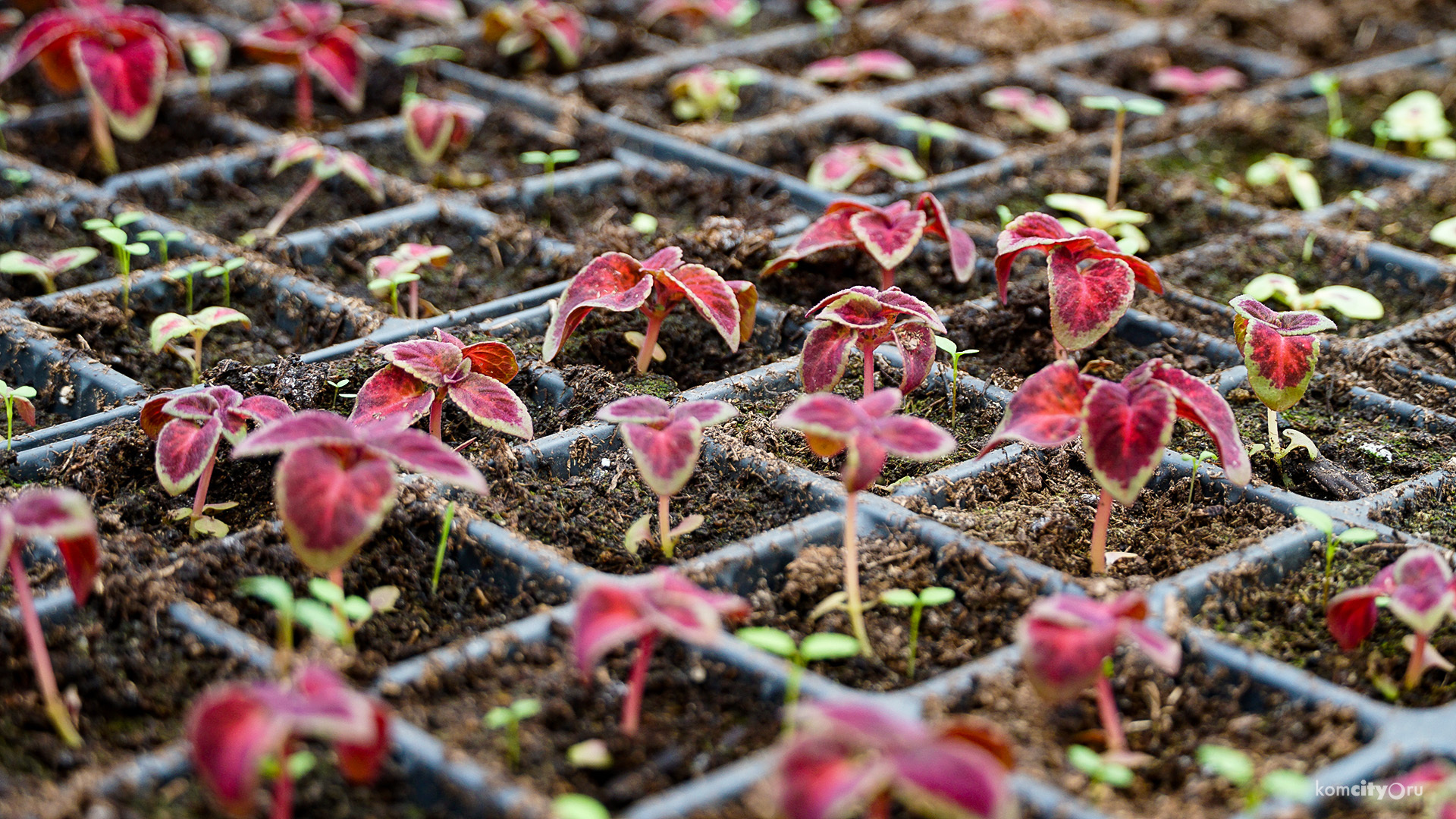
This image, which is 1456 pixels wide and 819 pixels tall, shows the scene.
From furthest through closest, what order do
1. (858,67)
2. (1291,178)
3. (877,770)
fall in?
(858,67), (1291,178), (877,770)

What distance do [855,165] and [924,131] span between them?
1.21ft

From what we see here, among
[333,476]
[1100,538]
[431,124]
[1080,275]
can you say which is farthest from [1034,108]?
[333,476]

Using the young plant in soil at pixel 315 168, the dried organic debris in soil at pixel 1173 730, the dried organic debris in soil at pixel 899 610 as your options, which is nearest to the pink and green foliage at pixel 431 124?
the young plant in soil at pixel 315 168

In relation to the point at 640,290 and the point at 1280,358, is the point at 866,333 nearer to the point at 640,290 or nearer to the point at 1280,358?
the point at 640,290

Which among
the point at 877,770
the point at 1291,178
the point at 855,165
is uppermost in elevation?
the point at 877,770

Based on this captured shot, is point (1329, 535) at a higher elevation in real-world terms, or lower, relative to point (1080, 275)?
lower

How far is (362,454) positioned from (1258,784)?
98 cm

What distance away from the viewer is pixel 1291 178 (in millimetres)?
3143

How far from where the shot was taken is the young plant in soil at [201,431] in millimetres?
1810

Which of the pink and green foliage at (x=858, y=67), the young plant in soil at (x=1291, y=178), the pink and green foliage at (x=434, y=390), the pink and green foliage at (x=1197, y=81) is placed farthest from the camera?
the pink and green foliage at (x=858, y=67)

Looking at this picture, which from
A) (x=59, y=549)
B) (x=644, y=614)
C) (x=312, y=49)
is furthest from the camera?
(x=312, y=49)

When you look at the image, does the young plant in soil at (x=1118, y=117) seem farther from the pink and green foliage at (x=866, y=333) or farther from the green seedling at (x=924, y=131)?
the pink and green foliage at (x=866, y=333)

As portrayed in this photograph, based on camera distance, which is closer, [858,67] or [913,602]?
[913,602]

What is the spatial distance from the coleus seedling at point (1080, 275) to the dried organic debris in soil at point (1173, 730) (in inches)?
21.2
